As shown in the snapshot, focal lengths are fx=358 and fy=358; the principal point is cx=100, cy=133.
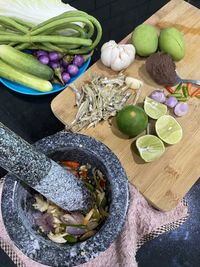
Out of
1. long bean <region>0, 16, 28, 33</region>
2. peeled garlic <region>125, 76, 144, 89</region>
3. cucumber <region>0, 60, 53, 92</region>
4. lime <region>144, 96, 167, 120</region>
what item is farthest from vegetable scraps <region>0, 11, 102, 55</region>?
lime <region>144, 96, 167, 120</region>

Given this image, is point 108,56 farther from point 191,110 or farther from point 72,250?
point 72,250

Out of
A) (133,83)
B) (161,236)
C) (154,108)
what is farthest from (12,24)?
(161,236)

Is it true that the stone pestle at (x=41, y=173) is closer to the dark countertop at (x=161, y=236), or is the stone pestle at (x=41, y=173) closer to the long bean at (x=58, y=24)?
the dark countertop at (x=161, y=236)

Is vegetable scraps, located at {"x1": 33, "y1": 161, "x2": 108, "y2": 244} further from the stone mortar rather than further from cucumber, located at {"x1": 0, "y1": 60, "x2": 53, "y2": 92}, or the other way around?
cucumber, located at {"x1": 0, "y1": 60, "x2": 53, "y2": 92}

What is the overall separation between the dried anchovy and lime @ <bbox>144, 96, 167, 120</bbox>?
0.26 ft

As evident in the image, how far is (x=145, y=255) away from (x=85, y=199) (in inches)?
15.9

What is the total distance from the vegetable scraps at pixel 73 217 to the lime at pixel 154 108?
10.9 inches

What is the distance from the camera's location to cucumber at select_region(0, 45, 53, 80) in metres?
1.25

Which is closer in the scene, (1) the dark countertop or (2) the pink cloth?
(2) the pink cloth

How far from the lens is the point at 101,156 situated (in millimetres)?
949

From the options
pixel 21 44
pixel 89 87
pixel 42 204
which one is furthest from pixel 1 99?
pixel 42 204

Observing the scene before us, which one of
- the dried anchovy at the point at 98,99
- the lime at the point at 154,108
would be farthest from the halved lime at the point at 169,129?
the dried anchovy at the point at 98,99

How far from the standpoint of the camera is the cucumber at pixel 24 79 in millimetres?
1243

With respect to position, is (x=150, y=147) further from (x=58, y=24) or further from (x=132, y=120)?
(x=58, y=24)
